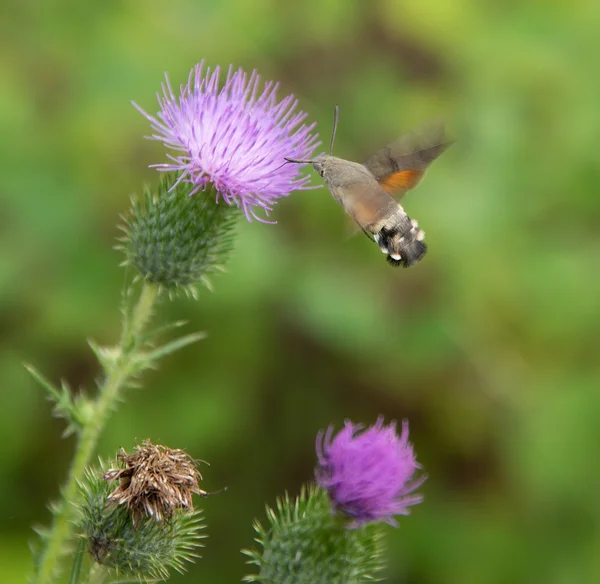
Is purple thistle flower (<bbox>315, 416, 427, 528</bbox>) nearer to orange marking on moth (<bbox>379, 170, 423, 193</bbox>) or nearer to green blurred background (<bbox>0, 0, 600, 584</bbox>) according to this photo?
orange marking on moth (<bbox>379, 170, 423, 193</bbox>)

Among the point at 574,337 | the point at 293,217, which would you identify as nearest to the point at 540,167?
the point at 574,337

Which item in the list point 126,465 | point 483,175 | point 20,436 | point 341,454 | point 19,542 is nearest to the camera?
point 126,465

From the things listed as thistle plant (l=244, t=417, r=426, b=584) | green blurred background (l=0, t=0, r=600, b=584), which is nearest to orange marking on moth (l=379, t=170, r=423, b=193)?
thistle plant (l=244, t=417, r=426, b=584)

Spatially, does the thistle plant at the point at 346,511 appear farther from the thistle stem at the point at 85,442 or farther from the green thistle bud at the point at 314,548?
the thistle stem at the point at 85,442

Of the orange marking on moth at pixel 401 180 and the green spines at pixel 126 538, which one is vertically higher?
the orange marking on moth at pixel 401 180

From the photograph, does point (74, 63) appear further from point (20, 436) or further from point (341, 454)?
point (341, 454)

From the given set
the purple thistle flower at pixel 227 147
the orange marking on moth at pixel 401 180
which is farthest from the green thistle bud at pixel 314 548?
the orange marking on moth at pixel 401 180

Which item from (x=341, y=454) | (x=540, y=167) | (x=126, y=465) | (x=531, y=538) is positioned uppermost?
(x=540, y=167)
